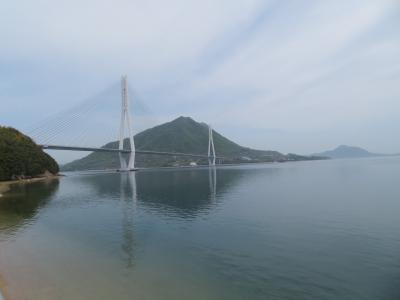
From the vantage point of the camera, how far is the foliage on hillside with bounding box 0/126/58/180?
60406 mm

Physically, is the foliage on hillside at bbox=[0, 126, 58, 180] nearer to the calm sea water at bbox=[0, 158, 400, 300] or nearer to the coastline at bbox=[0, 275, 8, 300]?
the calm sea water at bbox=[0, 158, 400, 300]

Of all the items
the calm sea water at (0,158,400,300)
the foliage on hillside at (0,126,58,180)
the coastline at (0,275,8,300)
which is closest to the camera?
the coastline at (0,275,8,300)

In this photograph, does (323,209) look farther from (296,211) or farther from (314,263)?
(314,263)

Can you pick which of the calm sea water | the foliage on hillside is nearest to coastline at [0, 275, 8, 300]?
the calm sea water

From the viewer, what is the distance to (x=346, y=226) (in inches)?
727

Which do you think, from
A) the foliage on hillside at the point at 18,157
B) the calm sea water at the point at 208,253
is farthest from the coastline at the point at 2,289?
the foliage on hillside at the point at 18,157

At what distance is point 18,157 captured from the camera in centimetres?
6203

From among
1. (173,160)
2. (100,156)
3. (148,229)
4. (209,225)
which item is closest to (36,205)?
(148,229)

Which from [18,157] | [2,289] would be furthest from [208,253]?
[18,157]

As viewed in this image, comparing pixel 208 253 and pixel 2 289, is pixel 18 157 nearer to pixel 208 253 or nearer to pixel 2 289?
pixel 2 289

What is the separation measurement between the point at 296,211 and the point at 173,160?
532 feet

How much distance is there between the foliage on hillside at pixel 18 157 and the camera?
60.4 m

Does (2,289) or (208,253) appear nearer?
(2,289)

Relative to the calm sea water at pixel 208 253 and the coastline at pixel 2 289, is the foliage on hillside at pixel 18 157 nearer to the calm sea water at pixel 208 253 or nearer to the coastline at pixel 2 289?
the calm sea water at pixel 208 253
